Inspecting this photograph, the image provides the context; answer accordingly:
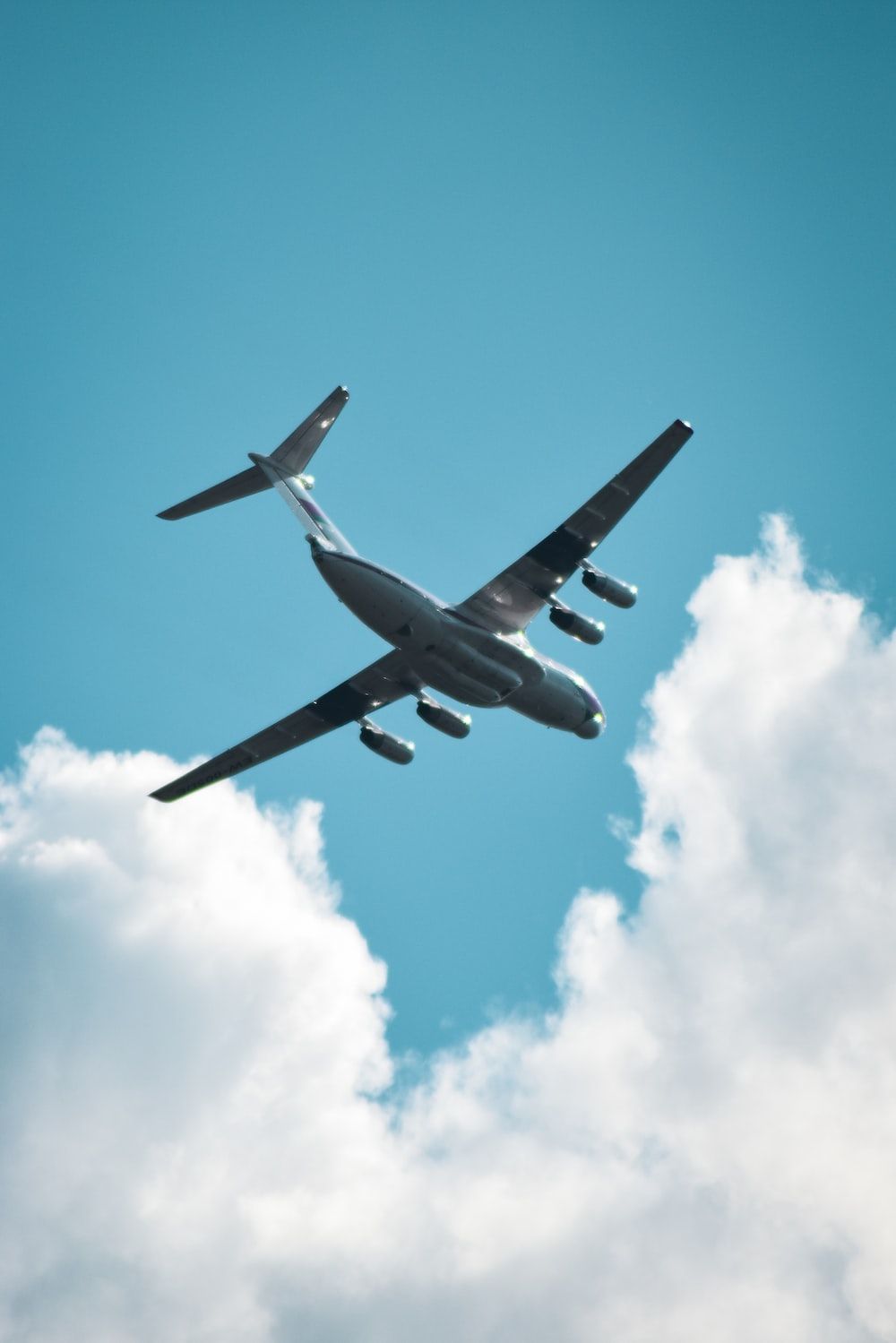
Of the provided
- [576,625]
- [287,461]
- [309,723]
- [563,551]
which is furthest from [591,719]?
[287,461]

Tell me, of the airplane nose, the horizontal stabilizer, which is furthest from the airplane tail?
the airplane nose

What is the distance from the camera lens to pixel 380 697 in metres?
40.3

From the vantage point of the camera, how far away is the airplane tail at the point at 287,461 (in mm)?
37438

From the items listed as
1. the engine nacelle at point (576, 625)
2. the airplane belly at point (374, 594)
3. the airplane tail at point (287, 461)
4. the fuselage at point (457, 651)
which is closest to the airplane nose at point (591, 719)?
the fuselage at point (457, 651)

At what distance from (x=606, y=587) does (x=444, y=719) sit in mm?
6259

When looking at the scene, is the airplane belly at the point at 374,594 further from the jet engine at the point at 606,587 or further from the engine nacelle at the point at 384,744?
the engine nacelle at the point at 384,744

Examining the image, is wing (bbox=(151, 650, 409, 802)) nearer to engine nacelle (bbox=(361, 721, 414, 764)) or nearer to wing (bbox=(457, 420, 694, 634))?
engine nacelle (bbox=(361, 721, 414, 764))

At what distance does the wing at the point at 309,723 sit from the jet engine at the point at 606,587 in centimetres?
596

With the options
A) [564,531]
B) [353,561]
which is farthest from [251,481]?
[564,531]

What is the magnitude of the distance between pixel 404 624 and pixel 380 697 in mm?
6183

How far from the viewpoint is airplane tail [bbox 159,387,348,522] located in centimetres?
3744

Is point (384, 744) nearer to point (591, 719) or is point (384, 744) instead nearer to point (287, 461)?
point (591, 719)

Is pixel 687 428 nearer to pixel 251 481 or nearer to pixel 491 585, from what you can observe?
pixel 491 585

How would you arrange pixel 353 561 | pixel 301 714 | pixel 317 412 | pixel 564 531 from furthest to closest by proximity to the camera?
pixel 301 714 → pixel 317 412 → pixel 564 531 → pixel 353 561
